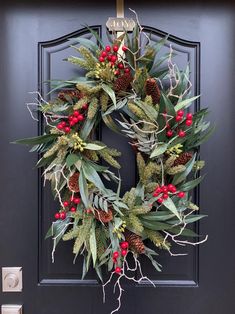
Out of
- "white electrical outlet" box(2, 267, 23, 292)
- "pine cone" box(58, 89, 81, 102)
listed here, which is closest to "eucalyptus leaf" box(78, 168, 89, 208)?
"pine cone" box(58, 89, 81, 102)

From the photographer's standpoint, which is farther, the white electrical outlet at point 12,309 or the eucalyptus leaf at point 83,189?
the white electrical outlet at point 12,309

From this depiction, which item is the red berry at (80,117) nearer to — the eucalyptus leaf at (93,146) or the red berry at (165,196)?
the eucalyptus leaf at (93,146)

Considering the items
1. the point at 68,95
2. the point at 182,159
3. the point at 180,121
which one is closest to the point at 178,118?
the point at 180,121

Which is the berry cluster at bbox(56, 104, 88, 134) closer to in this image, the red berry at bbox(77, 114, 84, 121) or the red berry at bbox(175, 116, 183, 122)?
Answer: the red berry at bbox(77, 114, 84, 121)

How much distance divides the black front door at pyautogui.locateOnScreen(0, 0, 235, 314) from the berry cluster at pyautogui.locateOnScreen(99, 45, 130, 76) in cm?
19

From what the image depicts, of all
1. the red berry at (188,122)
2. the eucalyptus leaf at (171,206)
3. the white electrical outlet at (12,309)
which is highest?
the red berry at (188,122)

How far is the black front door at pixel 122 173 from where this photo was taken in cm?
101

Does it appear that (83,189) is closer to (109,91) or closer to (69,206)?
(69,206)

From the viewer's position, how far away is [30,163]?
40.2 inches

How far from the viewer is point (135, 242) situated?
85 centimetres

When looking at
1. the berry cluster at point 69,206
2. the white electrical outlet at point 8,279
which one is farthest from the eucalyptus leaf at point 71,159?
the white electrical outlet at point 8,279

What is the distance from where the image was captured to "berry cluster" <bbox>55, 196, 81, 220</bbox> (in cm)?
85

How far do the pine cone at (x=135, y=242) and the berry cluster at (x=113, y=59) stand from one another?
484 millimetres

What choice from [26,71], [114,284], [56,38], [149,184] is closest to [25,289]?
[114,284]
